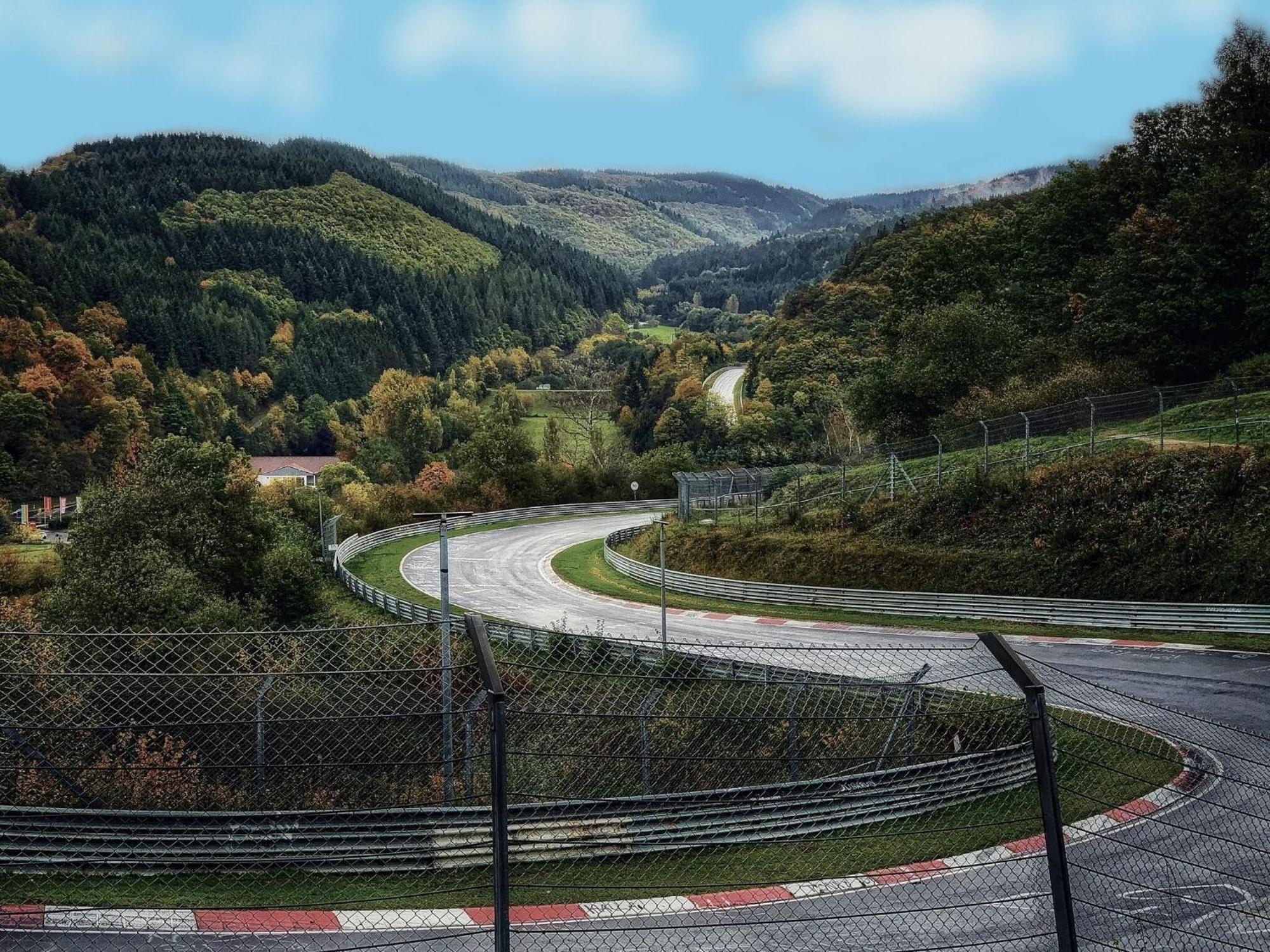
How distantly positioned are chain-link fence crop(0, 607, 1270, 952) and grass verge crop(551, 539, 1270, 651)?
19.7m

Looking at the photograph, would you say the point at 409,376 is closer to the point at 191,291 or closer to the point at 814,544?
the point at 191,291

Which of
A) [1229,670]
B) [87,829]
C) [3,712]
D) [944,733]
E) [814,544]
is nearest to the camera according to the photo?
[87,829]

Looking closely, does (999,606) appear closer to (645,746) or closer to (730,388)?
(645,746)

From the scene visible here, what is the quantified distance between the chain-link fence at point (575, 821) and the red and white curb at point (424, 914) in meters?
0.04

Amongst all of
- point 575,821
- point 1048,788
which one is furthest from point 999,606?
point 1048,788

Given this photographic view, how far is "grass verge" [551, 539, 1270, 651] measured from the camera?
98.2ft

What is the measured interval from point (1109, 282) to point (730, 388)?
228 feet

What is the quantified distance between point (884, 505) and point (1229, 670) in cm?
1600

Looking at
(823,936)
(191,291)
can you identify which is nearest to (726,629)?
(823,936)

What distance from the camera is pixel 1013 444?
141 feet

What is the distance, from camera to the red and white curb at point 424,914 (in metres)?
6.86

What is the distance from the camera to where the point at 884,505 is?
4097cm

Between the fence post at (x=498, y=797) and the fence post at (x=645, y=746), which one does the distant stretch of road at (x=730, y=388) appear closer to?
the fence post at (x=645, y=746)


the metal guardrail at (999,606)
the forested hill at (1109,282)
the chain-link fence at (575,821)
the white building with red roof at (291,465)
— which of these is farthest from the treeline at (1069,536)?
the white building with red roof at (291,465)
